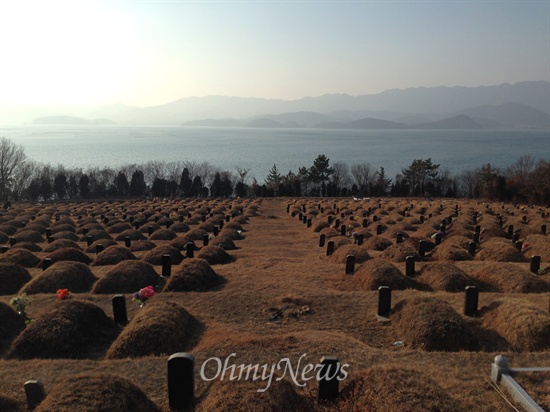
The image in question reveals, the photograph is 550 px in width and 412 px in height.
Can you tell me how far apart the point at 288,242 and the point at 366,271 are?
1189 cm

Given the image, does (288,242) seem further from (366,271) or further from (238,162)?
(238,162)

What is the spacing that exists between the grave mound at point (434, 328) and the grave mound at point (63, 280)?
11.0m

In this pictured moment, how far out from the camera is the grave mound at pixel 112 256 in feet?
63.1

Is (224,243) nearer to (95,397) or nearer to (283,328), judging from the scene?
(283,328)

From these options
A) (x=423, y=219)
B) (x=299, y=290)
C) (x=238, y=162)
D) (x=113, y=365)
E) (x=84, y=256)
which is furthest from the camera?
(x=238, y=162)

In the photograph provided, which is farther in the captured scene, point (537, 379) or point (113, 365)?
point (113, 365)

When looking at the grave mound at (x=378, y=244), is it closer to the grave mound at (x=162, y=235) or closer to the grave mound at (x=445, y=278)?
the grave mound at (x=445, y=278)

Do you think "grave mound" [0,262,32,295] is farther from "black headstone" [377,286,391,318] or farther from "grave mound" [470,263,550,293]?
"grave mound" [470,263,550,293]

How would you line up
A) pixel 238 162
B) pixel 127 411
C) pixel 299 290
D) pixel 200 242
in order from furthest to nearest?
1. pixel 238 162
2. pixel 200 242
3. pixel 299 290
4. pixel 127 411

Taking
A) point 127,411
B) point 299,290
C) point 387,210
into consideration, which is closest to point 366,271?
point 299,290

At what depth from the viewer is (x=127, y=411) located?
18.6 feet

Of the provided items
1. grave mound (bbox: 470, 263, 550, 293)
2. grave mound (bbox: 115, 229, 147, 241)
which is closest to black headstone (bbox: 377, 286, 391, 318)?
grave mound (bbox: 470, 263, 550, 293)

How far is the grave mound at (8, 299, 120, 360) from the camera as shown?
9.47 m

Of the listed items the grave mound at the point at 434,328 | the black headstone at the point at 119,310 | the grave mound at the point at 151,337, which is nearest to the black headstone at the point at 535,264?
the grave mound at the point at 434,328
